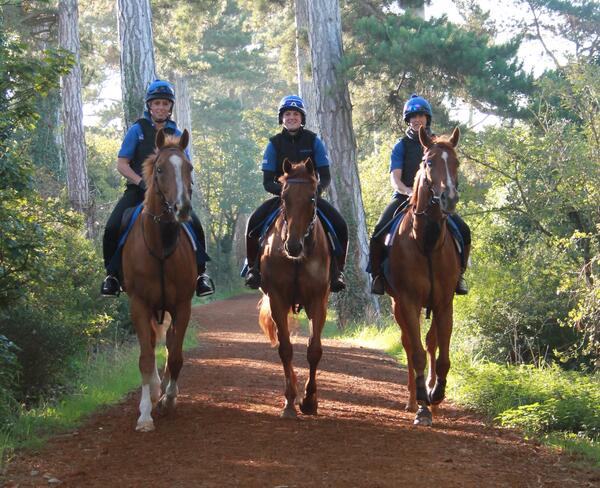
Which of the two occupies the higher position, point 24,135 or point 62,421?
point 24,135

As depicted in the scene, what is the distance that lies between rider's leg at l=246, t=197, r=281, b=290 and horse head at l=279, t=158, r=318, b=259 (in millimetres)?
1211

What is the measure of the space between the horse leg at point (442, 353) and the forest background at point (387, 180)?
5.09 ft

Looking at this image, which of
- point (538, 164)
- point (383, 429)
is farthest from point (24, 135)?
point (383, 429)

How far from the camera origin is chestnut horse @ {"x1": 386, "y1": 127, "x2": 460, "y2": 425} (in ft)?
28.3

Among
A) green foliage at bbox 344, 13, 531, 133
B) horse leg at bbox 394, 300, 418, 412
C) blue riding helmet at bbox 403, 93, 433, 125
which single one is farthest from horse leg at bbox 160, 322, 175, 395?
green foliage at bbox 344, 13, 531, 133

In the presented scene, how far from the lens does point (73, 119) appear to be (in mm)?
27125

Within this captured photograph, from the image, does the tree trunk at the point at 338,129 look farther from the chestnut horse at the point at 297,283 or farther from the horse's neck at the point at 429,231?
the horse's neck at the point at 429,231

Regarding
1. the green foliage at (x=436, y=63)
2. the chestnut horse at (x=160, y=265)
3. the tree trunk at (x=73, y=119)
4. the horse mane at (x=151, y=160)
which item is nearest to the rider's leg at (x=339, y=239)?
the chestnut horse at (x=160, y=265)

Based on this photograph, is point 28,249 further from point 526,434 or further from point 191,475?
point 526,434

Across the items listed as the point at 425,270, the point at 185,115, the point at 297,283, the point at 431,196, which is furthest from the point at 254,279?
the point at 185,115

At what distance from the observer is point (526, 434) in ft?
26.9

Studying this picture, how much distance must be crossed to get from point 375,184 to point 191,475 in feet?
81.1

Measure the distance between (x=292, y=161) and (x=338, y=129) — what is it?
36.4 ft

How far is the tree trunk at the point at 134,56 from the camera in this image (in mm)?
17250
